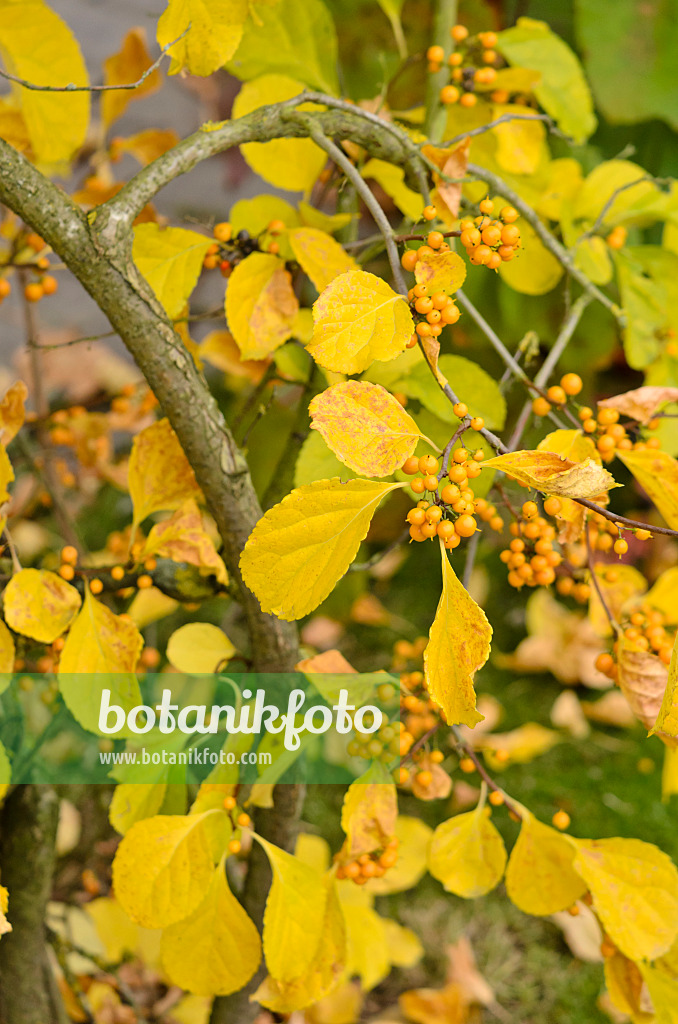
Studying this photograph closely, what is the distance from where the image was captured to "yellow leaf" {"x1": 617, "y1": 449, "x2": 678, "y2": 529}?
342mm

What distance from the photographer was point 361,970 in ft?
1.93

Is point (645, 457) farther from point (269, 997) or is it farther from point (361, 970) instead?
point (361, 970)

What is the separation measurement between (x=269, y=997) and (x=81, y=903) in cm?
35

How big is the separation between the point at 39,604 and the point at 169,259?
7.0 inches

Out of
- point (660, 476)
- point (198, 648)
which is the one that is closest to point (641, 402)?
point (660, 476)

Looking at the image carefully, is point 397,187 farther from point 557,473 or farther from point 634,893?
point 634,893

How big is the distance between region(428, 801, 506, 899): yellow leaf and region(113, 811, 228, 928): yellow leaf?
0.37 ft

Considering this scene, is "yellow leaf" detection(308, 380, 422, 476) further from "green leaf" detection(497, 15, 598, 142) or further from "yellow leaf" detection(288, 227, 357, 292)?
"green leaf" detection(497, 15, 598, 142)

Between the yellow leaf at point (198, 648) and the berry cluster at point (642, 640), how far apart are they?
0.19m

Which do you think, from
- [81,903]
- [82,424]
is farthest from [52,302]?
[81,903]

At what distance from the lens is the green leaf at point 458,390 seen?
1.26 feet

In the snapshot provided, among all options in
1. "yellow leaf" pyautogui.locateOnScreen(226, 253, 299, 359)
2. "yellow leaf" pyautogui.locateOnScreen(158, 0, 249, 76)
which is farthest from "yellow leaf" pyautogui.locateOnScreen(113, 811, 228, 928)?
"yellow leaf" pyautogui.locateOnScreen(158, 0, 249, 76)

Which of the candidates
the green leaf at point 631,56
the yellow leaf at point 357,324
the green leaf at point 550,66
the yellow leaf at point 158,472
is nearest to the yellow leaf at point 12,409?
the yellow leaf at point 158,472

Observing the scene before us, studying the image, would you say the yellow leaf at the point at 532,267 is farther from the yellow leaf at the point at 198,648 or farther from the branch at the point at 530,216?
the yellow leaf at the point at 198,648
